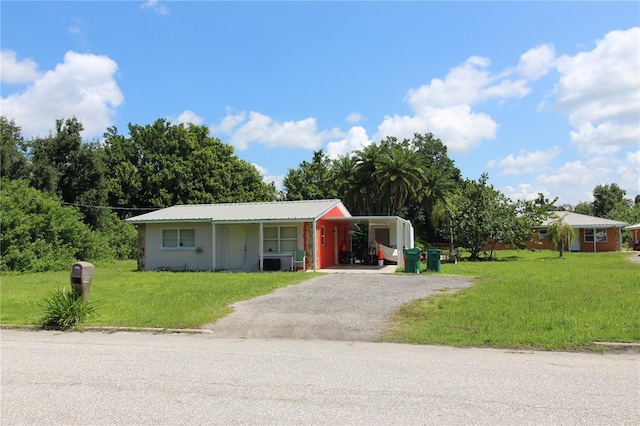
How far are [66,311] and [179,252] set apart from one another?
13.8m

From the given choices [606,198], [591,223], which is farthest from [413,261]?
[606,198]

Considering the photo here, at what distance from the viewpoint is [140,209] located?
43.8 m

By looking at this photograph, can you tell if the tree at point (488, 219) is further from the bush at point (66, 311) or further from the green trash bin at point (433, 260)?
the bush at point (66, 311)

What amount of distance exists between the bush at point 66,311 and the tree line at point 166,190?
16.8 metres

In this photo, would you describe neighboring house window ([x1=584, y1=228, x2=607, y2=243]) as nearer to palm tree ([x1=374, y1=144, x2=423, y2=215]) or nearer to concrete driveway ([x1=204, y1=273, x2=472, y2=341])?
palm tree ([x1=374, y1=144, x2=423, y2=215])

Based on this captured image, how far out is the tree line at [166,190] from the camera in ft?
89.7

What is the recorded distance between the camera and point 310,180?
175 ft

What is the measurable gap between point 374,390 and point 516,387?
160 centimetres

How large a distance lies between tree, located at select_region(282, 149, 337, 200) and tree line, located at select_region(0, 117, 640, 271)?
115mm

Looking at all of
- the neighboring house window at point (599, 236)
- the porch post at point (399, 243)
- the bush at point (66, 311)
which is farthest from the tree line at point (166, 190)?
the bush at point (66, 311)

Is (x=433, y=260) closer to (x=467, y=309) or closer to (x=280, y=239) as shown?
(x=280, y=239)

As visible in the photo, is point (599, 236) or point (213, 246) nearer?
point (213, 246)

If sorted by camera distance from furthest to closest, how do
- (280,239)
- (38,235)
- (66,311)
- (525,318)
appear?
1. (38,235)
2. (280,239)
3. (66,311)
4. (525,318)

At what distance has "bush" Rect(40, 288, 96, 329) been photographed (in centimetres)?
1005
